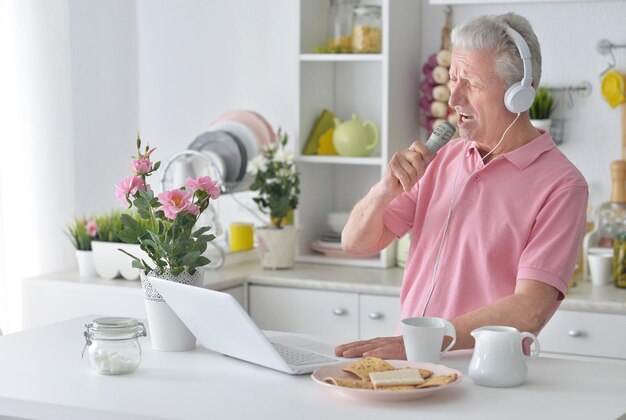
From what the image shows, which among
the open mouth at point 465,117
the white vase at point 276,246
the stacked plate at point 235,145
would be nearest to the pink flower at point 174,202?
the open mouth at point 465,117

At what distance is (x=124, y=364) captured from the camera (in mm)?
1914

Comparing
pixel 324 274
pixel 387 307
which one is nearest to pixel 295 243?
pixel 324 274

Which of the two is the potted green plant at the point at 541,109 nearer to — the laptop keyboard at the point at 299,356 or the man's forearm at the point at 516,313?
the man's forearm at the point at 516,313

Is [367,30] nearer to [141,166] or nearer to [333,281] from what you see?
[333,281]

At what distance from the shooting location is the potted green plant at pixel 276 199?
3.61 metres

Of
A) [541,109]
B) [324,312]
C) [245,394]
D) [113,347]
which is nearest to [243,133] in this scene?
[324,312]

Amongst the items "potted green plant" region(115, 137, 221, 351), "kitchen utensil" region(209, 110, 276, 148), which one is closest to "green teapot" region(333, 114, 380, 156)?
"kitchen utensil" region(209, 110, 276, 148)

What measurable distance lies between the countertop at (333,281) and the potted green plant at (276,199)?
0.06 metres

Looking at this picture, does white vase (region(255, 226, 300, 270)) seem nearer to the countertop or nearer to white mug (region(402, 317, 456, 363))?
the countertop

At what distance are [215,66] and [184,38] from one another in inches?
7.2

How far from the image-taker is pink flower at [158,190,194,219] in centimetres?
204

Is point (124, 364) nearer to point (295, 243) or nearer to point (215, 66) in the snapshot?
point (295, 243)

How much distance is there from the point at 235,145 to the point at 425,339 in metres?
2.10

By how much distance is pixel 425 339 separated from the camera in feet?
6.28
